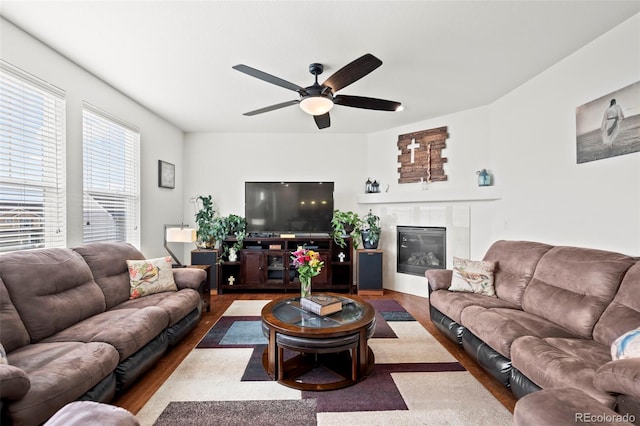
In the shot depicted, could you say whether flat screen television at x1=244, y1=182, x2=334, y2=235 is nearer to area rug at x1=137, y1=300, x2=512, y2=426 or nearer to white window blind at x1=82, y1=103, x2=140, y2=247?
white window blind at x1=82, y1=103, x2=140, y2=247

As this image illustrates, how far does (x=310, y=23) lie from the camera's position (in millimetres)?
2059

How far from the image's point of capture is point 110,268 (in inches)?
104

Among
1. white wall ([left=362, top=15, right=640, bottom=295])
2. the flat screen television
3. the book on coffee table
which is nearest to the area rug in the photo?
the book on coffee table

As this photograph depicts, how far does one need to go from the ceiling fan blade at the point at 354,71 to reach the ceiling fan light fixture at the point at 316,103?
0.39ft

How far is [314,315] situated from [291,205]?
2552 mm

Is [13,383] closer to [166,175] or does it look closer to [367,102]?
[367,102]

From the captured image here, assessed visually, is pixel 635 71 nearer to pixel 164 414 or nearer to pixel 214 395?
pixel 214 395

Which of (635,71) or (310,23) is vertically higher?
(310,23)

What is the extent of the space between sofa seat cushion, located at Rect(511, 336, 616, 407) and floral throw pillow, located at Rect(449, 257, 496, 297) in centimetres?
96

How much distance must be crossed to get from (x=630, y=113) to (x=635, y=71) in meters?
0.31

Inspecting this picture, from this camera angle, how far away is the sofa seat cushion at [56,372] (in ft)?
4.22

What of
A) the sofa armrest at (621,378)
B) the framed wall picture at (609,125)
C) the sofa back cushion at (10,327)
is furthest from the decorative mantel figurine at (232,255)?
the framed wall picture at (609,125)

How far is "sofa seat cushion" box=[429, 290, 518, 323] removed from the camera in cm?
253

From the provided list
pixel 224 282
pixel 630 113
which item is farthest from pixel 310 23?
pixel 224 282
